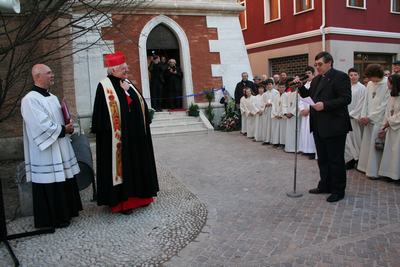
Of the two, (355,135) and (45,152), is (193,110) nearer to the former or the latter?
(355,135)

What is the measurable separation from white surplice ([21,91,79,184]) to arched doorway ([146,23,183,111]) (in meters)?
9.46

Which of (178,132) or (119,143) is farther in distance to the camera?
(178,132)

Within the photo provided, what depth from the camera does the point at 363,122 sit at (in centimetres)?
658

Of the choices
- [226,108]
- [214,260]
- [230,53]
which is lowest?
[214,260]

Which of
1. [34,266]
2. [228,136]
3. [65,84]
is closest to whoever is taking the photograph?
[34,266]

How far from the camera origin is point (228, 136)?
1201cm

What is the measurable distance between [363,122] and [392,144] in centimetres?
65

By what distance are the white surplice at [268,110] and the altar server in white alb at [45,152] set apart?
6.50m

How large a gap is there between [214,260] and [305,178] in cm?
336

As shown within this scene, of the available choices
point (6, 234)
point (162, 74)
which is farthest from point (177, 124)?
point (6, 234)

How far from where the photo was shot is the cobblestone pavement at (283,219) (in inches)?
148

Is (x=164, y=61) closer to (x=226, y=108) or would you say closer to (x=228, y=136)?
(x=226, y=108)

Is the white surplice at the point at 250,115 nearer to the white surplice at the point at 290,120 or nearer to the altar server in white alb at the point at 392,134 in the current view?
the white surplice at the point at 290,120

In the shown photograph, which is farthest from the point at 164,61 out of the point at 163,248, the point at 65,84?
the point at 163,248
